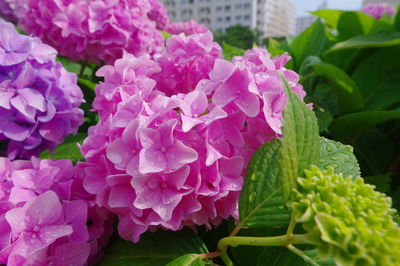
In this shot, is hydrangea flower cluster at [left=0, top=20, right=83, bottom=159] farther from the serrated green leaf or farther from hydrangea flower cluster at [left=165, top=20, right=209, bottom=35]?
hydrangea flower cluster at [left=165, top=20, right=209, bottom=35]

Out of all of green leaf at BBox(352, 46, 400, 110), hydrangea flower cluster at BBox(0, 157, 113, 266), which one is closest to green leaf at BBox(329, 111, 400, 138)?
green leaf at BBox(352, 46, 400, 110)

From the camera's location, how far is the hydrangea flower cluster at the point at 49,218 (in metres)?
0.43

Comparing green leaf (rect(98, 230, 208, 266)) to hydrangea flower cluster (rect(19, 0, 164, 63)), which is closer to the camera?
green leaf (rect(98, 230, 208, 266))

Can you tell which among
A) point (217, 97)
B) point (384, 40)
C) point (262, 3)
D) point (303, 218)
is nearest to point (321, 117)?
point (384, 40)

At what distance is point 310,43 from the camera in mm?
1137

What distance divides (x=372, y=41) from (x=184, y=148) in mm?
808

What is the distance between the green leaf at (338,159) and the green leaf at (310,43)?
0.69 m

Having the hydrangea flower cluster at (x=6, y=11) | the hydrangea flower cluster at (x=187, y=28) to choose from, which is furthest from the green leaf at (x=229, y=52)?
the hydrangea flower cluster at (x=187, y=28)

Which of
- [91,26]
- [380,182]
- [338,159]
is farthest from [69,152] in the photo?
[380,182]

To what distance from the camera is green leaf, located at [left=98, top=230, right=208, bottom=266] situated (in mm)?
468

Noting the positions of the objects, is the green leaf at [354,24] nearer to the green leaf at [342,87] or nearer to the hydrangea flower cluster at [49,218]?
the green leaf at [342,87]

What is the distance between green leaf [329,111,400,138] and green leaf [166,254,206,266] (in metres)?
0.65

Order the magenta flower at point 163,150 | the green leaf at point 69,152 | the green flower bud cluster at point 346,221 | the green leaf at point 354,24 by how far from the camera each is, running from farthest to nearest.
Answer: the green leaf at point 354,24 < the green leaf at point 69,152 < the magenta flower at point 163,150 < the green flower bud cluster at point 346,221

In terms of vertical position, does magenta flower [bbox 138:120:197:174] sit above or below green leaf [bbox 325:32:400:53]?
above
